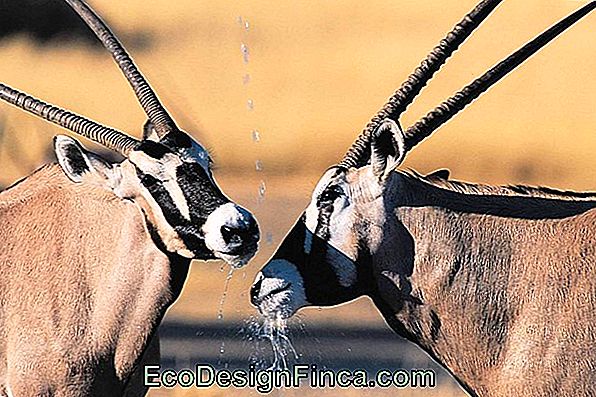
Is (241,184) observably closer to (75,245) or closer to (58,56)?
(58,56)

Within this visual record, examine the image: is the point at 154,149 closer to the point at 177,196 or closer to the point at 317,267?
the point at 177,196

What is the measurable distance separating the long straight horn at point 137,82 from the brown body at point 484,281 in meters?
0.85

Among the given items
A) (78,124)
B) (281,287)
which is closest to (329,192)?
(281,287)

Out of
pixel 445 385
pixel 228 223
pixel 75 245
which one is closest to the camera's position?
pixel 228 223

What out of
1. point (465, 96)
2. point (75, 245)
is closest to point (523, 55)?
point (465, 96)

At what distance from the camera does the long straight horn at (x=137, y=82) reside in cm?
603

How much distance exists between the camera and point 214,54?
37.7ft

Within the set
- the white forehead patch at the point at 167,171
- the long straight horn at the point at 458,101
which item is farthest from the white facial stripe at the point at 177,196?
the long straight horn at the point at 458,101

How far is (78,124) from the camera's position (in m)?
6.06

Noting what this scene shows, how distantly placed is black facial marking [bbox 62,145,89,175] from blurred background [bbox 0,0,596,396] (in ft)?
14.8

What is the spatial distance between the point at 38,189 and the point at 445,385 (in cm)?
430

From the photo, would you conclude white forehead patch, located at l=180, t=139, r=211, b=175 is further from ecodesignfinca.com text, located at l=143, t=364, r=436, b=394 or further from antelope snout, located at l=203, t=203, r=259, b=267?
ecodesignfinca.com text, located at l=143, t=364, r=436, b=394

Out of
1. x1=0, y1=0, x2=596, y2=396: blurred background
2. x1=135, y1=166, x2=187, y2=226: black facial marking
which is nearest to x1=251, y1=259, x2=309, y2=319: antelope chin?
x1=135, y1=166, x2=187, y2=226: black facial marking

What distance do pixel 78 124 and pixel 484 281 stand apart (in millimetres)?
1553
